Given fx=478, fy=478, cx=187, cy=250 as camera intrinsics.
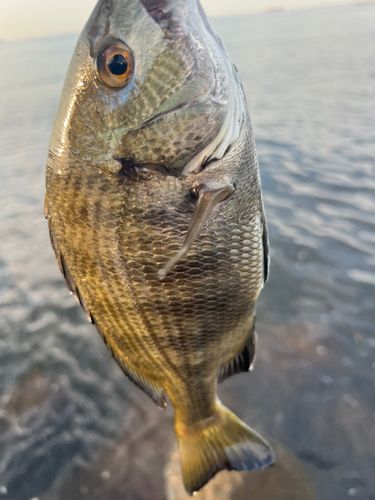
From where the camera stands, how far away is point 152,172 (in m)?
1.53

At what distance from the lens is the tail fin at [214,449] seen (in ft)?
7.69

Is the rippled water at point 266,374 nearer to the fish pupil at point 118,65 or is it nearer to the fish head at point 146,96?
the fish head at point 146,96

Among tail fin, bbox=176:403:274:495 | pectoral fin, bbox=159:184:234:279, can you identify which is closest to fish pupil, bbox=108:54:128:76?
pectoral fin, bbox=159:184:234:279

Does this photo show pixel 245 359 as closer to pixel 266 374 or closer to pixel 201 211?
pixel 201 211

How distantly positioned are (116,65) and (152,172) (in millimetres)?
350

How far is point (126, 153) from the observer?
1.51m

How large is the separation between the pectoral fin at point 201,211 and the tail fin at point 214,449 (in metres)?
1.23

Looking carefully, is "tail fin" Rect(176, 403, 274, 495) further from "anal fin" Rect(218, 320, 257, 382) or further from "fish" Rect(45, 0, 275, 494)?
"fish" Rect(45, 0, 275, 494)

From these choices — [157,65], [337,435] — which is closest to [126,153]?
[157,65]

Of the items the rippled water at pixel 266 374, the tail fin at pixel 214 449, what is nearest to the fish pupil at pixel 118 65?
the tail fin at pixel 214 449

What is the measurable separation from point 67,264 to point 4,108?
64.4 feet

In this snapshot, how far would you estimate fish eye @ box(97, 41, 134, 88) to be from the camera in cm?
Answer: 149

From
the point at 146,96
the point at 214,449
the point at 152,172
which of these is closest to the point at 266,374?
the point at 214,449

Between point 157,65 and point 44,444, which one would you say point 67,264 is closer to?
point 157,65
